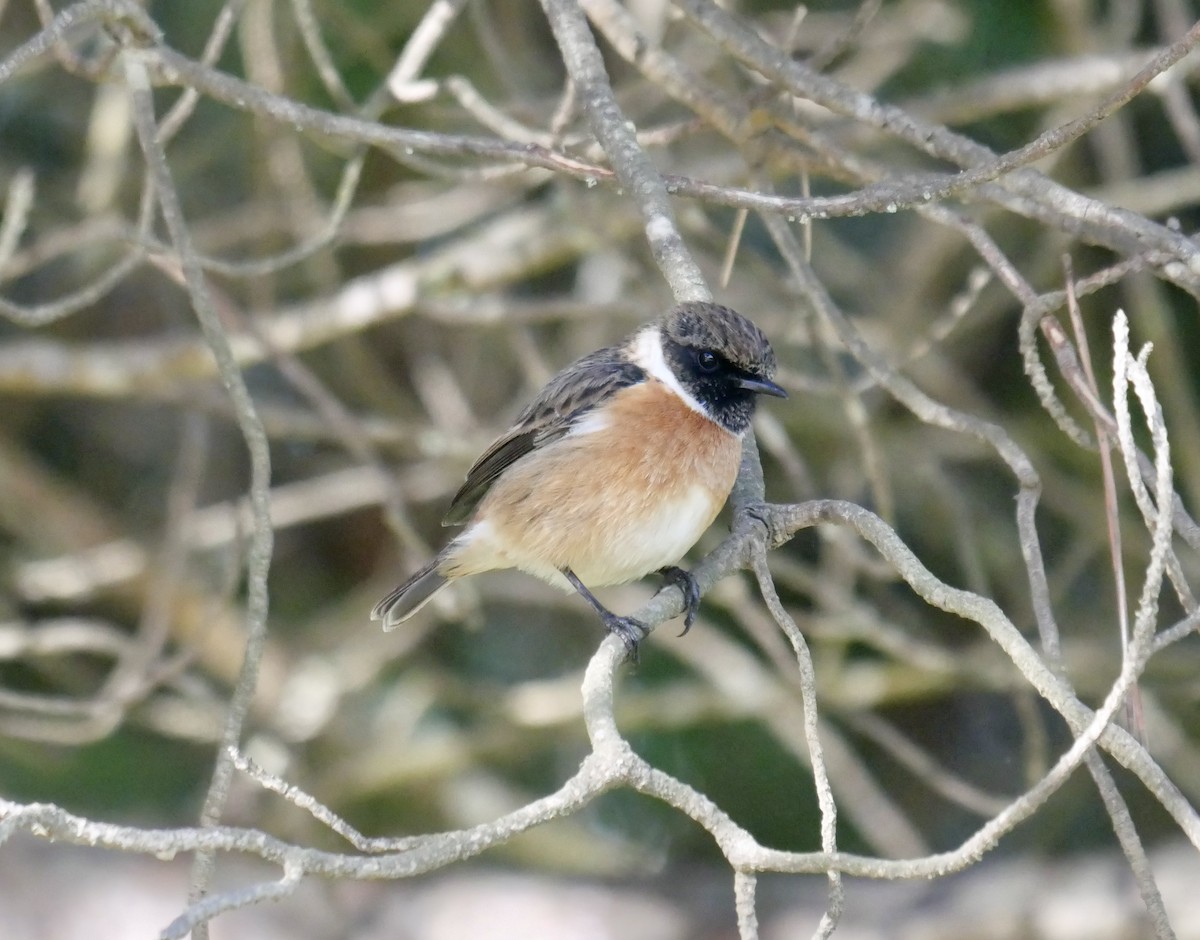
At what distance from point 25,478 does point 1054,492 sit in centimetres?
527

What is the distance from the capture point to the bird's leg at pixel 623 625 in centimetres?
370

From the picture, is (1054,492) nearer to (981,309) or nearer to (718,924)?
(981,309)

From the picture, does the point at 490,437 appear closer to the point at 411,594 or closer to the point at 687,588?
the point at 411,594

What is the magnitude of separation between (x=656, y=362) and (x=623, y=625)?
3.96 feet

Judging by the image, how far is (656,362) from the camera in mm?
5043

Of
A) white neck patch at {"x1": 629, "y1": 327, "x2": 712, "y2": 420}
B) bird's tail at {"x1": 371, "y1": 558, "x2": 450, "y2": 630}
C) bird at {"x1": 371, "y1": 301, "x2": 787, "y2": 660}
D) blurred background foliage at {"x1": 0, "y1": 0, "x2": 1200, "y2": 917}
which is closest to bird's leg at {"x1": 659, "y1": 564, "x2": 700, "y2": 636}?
bird at {"x1": 371, "y1": 301, "x2": 787, "y2": 660}

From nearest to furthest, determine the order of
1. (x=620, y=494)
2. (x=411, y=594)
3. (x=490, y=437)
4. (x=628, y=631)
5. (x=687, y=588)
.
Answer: (x=628, y=631), (x=687, y=588), (x=620, y=494), (x=411, y=594), (x=490, y=437)

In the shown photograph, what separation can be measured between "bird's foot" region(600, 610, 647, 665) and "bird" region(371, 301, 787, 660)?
0.01 meters

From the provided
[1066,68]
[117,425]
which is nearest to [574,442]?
[1066,68]

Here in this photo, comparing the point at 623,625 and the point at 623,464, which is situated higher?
the point at 623,464

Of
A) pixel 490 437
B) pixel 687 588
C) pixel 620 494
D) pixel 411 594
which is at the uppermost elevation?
pixel 490 437

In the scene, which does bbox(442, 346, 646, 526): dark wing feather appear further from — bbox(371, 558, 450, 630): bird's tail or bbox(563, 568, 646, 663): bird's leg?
bbox(563, 568, 646, 663): bird's leg

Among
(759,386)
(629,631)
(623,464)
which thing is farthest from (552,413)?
(629,631)

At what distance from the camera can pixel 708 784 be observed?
7684 millimetres
